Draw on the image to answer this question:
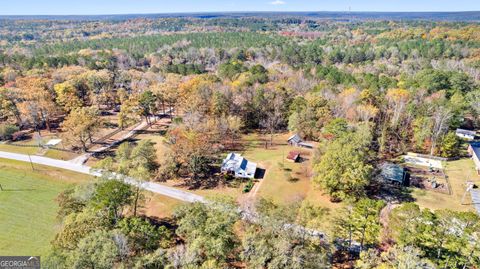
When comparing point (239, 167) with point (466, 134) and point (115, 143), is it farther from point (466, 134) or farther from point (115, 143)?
point (466, 134)

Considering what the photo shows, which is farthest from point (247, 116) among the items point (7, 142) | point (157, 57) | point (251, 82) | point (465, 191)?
point (157, 57)

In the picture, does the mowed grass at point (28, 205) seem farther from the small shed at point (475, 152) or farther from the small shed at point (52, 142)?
the small shed at point (475, 152)

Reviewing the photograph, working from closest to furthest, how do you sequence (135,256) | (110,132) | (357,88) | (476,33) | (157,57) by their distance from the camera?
(135,256), (110,132), (357,88), (157,57), (476,33)

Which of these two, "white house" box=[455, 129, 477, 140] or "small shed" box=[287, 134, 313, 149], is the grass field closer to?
"small shed" box=[287, 134, 313, 149]

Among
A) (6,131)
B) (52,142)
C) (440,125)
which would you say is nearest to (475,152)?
(440,125)

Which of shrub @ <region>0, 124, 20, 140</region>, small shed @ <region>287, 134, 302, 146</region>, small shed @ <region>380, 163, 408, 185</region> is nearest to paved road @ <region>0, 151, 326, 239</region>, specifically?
shrub @ <region>0, 124, 20, 140</region>

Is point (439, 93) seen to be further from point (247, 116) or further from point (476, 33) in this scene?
point (476, 33)

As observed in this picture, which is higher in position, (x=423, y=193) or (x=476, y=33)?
(x=476, y=33)
